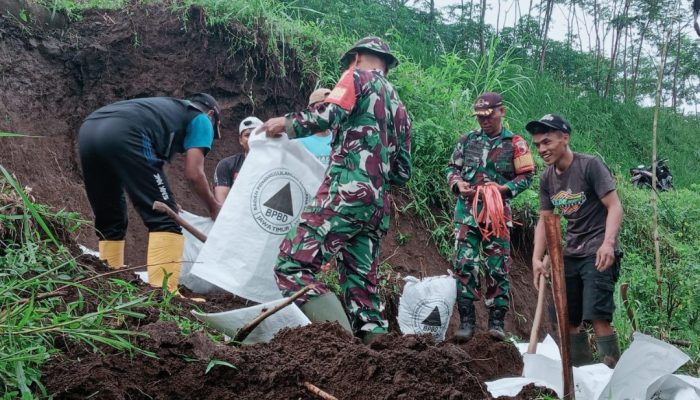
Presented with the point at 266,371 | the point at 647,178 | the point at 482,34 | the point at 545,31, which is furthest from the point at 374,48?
the point at 545,31

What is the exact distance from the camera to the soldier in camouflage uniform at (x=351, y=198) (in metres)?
3.42

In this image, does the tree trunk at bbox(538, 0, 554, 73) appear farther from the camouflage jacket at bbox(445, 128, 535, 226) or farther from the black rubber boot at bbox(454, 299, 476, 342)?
the black rubber boot at bbox(454, 299, 476, 342)

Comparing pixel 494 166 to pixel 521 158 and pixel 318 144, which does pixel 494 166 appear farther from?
pixel 318 144

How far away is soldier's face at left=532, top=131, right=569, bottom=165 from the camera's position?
13.9 ft

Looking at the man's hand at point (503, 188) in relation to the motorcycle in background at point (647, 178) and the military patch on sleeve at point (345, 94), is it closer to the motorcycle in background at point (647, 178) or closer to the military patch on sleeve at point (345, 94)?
the military patch on sleeve at point (345, 94)

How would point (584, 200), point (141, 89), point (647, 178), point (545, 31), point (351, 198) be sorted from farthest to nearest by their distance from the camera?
point (545, 31) < point (647, 178) < point (141, 89) < point (584, 200) < point (351, 198)

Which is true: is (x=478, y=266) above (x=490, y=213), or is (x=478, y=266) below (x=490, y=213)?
below

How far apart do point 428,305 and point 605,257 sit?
3.92 ft

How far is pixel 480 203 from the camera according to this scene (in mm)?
4699

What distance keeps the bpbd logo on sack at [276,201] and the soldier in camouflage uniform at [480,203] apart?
1465 mm

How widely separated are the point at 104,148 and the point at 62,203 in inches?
87.6

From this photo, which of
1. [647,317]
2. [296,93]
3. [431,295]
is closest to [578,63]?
[296,93]

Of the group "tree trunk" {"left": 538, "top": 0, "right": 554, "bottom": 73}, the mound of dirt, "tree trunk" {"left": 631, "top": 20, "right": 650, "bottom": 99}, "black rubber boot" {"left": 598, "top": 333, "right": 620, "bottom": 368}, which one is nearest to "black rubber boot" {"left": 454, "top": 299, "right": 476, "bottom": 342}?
"black rubber boot" {"left": 598, "top": 333, "right": 620, "bottom": 368}

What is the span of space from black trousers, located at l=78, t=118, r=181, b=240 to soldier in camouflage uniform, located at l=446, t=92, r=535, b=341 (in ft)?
6.38
